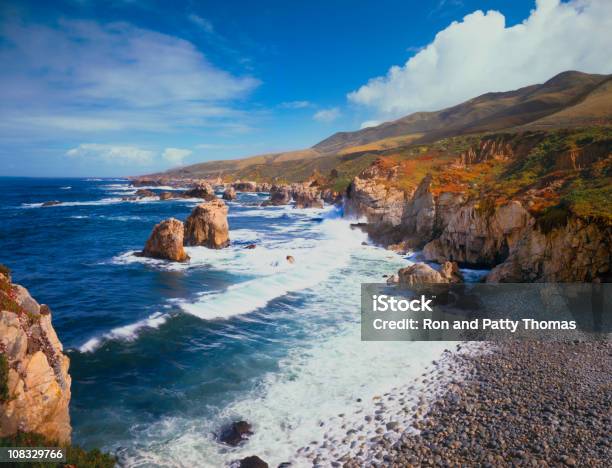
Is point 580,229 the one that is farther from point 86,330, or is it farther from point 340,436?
point 86,330

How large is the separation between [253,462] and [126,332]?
1452 centimetres

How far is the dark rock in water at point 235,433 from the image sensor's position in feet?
45.5

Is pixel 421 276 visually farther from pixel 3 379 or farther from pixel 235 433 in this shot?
pixel 3 379

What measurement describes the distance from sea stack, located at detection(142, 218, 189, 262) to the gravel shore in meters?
31.1

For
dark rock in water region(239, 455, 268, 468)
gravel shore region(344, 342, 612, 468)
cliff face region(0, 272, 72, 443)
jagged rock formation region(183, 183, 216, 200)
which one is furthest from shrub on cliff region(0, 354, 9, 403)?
jagged rock formation region(183, 183, 216, 200)

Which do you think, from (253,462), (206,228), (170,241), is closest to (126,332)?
(253,462)

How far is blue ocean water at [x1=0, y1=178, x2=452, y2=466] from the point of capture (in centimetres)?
1461

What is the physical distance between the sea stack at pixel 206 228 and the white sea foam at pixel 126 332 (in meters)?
22.2

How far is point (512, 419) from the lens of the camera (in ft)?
45.7

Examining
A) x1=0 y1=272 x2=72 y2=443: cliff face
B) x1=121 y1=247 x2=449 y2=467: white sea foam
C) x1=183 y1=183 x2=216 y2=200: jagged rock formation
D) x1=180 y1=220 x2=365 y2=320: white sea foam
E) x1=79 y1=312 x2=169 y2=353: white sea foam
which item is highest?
x1=183 y1=183 x2=216 y2=200: jagged rock formation

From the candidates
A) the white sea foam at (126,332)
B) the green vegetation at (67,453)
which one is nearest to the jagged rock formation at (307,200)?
the white sea foam at (126,332)

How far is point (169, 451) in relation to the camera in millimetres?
13391

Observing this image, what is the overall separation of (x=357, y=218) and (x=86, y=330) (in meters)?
47.1

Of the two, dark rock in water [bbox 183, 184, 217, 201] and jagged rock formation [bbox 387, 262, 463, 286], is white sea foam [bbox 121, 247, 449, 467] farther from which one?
dark rock in water [bbox 183, 184, 217, 201]
